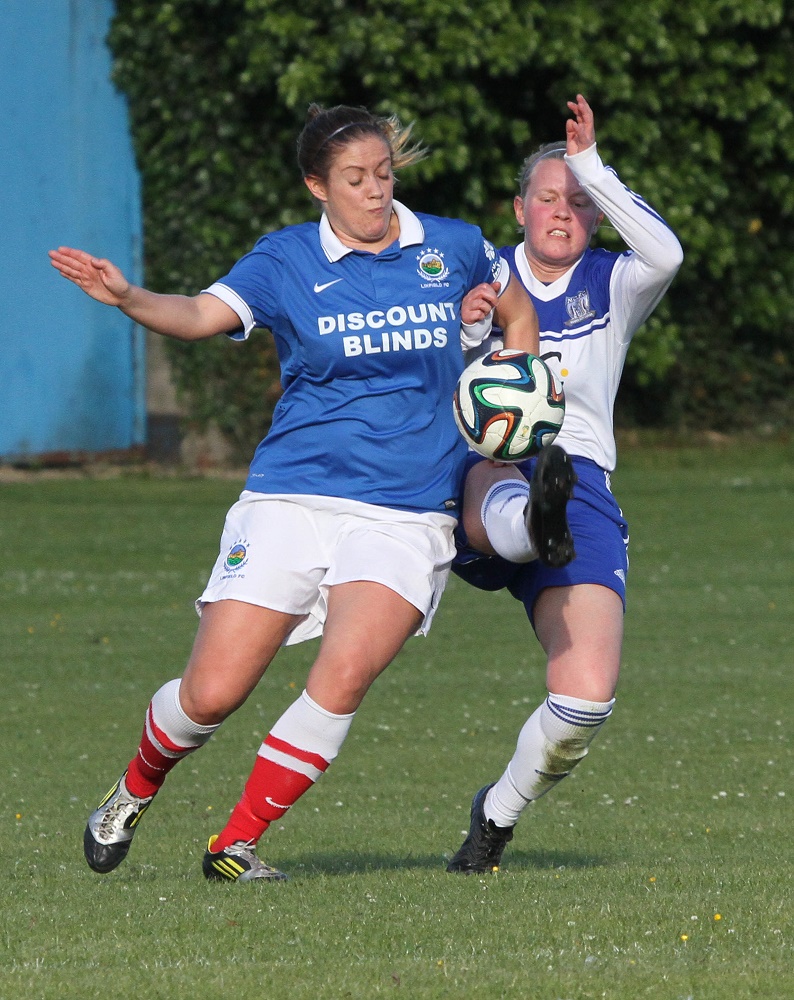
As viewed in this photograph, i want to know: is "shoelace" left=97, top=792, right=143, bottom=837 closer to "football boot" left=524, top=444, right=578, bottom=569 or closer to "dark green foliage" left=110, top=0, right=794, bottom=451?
"football boot" left=524, top=444, right=578, bottom=569

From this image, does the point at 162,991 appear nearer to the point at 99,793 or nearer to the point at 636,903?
the point at 636,903

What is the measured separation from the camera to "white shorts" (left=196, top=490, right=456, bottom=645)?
512cm

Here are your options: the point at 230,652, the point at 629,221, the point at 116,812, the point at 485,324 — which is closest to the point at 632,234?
the point at 629,221

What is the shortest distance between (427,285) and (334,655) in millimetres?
1170

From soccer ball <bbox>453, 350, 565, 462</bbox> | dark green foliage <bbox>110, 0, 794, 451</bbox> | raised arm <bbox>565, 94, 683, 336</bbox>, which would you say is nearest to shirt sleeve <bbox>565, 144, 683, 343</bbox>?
raised arm <bbox>565, 94, 683, 336</bbox>

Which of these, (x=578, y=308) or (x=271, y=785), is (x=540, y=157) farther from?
(x=271, y=785)

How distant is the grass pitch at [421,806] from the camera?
413 centimetres

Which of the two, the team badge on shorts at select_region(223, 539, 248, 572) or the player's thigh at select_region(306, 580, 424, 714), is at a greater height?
the team badge on shorts at select_region(223, 539, 248, 572)

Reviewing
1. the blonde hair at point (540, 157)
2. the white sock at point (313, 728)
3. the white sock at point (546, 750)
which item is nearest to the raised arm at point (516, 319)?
the blonde hair at point (540, 157)

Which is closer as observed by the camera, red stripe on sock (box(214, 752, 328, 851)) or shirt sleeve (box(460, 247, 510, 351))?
red stripe on sock (box(214, 752, 328, 851))

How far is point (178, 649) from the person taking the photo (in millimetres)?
11289

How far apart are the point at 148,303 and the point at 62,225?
15.3 m

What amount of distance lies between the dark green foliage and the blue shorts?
13492mm

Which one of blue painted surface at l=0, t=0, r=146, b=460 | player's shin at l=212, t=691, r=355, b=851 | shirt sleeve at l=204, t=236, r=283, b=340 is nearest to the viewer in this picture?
player's shin at l=212, t=691, r=355, b=851
